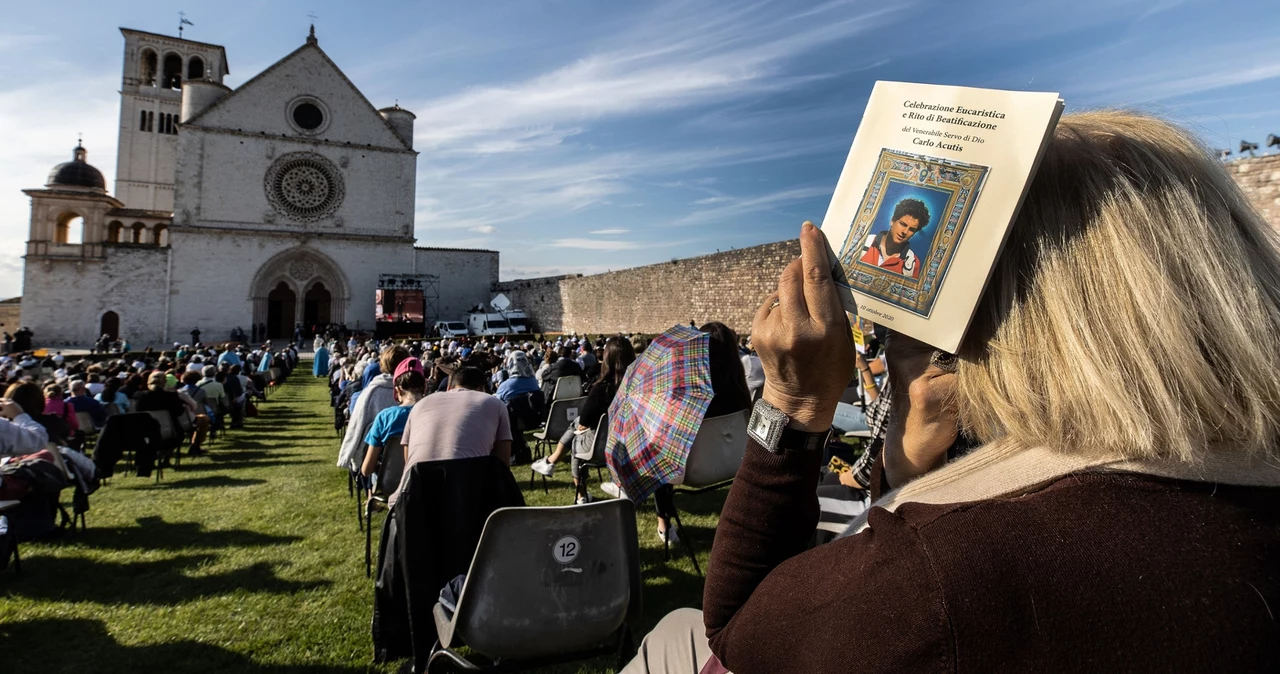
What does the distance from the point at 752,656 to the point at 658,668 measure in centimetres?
66

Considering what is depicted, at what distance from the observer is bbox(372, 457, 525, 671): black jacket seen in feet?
9.00

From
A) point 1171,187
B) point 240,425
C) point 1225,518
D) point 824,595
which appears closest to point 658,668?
point 824,595

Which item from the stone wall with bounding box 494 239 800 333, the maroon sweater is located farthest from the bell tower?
the maroon sweater

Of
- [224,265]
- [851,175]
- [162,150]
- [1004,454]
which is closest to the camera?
[1004,454]

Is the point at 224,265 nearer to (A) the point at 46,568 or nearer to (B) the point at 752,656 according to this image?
(A) the point at 46,568

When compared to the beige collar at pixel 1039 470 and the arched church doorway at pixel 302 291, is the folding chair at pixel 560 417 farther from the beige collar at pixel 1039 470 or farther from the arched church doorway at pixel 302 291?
the arched church doorway at pixel 302 291

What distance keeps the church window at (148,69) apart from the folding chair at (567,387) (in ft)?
155

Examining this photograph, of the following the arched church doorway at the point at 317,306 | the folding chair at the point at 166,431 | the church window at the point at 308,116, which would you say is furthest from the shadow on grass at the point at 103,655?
the church window at the point at 308,116

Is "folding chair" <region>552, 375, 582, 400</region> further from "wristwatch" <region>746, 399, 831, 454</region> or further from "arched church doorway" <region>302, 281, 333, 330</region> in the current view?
"arched church doorway" <region>302, 281, 333, 330</region>

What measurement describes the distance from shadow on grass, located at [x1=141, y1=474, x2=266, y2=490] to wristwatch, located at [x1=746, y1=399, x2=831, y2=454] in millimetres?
7321

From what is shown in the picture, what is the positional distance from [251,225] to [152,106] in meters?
18.7

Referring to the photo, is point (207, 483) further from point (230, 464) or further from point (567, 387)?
point (567, 387)

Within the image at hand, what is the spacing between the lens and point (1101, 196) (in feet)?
2.72

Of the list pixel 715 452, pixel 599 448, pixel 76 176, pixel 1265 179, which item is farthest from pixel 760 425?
pixel 76 176
